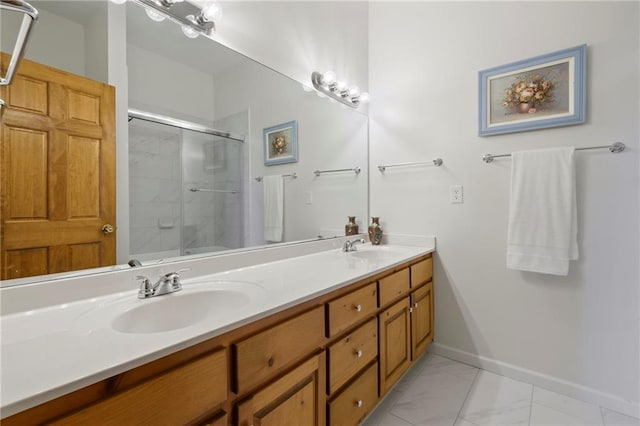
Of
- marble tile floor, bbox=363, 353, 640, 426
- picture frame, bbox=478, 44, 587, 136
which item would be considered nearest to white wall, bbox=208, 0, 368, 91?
picture frame, bbox=478, 44, 587, 136

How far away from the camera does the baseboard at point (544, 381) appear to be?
146 cm

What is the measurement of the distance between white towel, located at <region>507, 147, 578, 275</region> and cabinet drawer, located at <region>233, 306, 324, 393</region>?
1.28 metres

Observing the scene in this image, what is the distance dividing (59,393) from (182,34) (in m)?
1.24

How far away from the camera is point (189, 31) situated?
1209 mm

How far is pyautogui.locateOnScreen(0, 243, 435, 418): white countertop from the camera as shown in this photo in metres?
0.48

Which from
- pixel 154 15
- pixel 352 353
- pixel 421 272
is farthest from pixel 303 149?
pixel 352 353

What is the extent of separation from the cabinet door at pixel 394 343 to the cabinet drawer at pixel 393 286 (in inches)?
1.8

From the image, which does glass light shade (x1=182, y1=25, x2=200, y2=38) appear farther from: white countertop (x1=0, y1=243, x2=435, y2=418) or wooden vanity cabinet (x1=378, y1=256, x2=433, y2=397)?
wooden vanity cabinet (x1=378, y1=256, x2=433, y2=397)

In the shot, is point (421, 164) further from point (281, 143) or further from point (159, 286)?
point (159, 286)

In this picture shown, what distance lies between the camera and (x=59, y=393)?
0.47m

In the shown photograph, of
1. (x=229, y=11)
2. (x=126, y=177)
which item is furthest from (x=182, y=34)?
(x=126, y=177)

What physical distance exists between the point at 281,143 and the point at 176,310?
1.02 metres

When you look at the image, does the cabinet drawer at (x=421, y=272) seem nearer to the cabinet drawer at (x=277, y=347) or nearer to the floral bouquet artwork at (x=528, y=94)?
the cabinet drawer at (x=277, y=347)

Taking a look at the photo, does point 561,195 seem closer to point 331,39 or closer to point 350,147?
point 350,147
